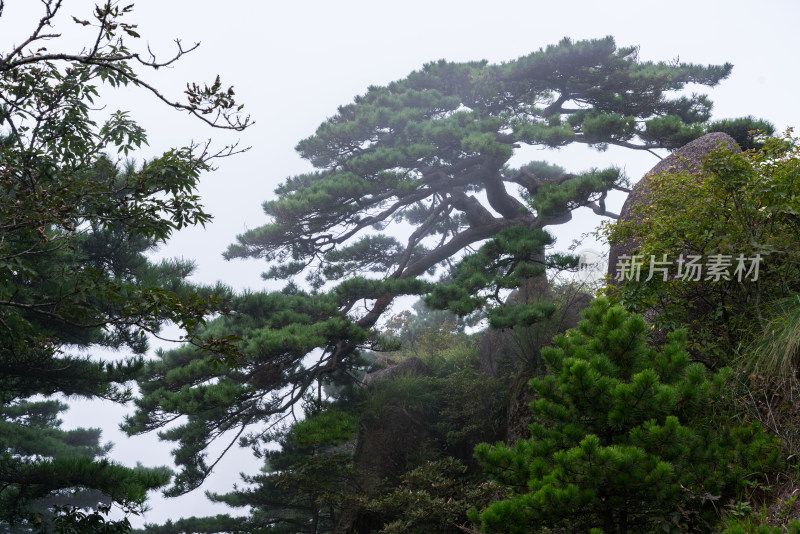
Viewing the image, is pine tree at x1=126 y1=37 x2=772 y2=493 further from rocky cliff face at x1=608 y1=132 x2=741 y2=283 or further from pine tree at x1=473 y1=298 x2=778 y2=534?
pine tree at x1=473 y1=298 x2=778 y2=534

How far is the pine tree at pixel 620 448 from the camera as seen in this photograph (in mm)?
3766

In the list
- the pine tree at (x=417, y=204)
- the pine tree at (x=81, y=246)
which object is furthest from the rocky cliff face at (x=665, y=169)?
the pine tree at (x=81, y=246)

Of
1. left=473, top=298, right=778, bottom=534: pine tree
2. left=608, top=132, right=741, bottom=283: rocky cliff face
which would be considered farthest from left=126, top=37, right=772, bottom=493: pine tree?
left=473, top=298, right=778, bottom=534: pine tree

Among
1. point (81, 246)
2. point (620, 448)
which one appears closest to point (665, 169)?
point (620, 448)

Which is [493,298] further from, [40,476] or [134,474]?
[40,476]

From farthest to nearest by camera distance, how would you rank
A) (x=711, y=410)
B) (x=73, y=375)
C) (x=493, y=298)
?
1. (x=493, y=298)
2. (x=73, y=375)
3. (x=711, y=410)

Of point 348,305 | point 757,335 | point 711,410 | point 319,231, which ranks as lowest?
point 711,410

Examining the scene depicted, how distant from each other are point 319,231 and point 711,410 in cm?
867

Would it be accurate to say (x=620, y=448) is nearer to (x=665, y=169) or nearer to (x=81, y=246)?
(x=665, y=169)

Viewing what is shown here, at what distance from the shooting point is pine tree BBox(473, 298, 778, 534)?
377 centimetres

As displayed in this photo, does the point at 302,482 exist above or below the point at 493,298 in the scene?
below

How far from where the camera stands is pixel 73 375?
6.83 m

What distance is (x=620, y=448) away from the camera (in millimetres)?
3814

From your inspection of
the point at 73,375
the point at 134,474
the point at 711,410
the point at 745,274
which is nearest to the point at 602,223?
the point at 745,274
